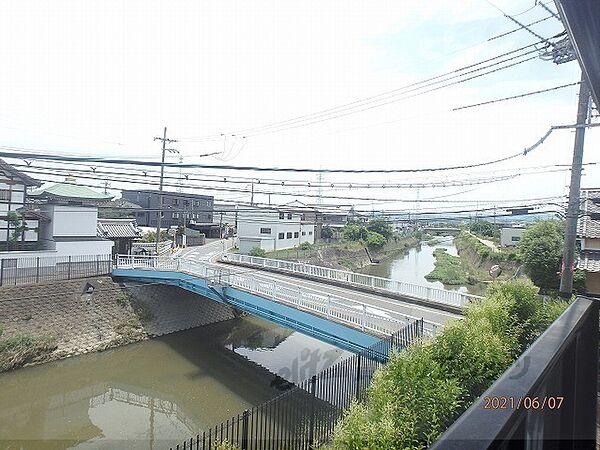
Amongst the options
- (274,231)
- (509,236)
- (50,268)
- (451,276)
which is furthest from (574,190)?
(509,236)

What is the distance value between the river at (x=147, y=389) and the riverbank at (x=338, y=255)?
14.9 m

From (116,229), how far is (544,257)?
22.5 m

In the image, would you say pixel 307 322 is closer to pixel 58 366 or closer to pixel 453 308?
pixel 453 308

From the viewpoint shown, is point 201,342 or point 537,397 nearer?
point 537,397

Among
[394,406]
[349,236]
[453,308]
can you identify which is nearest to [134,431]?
[394,406]

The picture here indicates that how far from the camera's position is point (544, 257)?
1598cm

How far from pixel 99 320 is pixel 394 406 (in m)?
14.8

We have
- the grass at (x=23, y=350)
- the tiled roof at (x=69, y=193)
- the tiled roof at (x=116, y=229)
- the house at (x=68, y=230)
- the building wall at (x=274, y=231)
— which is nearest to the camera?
the grass at (x=23, y=350)

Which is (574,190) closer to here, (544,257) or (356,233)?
(544,257)

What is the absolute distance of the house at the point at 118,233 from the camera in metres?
22.8

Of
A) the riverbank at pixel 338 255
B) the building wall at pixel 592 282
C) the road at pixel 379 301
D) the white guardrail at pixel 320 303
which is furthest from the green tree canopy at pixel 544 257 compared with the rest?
the riverbank at pixel 338 255

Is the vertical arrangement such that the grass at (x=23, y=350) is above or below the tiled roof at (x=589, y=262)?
below

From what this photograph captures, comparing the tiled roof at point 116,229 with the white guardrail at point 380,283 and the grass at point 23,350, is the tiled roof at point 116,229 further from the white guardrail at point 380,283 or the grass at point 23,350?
the grass at point 23,350

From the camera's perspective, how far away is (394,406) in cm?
489
